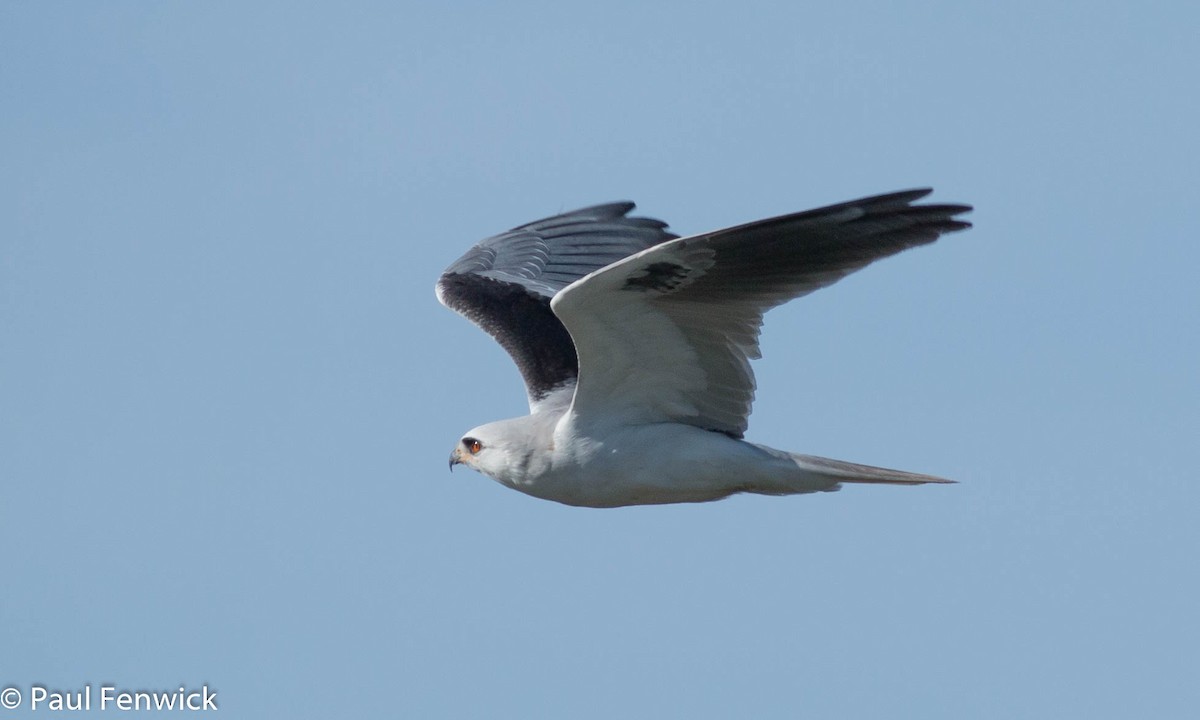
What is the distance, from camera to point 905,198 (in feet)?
23.6

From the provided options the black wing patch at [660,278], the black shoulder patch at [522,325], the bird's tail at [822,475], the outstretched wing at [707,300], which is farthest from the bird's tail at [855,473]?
the black shoulder patch at [522,325]

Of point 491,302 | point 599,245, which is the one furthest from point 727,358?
point 599,245

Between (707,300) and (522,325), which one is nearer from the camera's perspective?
(707,300)

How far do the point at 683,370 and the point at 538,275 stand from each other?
3.61 meters

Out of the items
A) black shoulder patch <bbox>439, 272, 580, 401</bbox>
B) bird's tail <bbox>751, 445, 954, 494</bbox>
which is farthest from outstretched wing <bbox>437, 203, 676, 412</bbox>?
bird's tail <bbox>751, 445, 954, 494</bbox>

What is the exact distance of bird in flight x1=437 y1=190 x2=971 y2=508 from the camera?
7.58m

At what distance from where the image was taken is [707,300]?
8164mm

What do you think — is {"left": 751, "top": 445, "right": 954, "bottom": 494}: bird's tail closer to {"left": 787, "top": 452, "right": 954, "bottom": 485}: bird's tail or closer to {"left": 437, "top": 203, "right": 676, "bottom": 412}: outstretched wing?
{"left": 787, "top": 452, "right": 954, "bottom": 485}: bird's tail

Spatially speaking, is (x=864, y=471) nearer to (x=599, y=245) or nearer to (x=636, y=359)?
(x=636, y=359)

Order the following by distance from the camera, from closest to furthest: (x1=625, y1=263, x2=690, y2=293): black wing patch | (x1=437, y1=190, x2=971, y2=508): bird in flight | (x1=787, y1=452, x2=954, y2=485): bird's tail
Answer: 1. (x1=437, y1=190, x2=971, y2=508): bird in flight
2. (x1=625, y1=263, x2=690, y2=293): black wing patch
3. (x1=787, y1=452, x2=954, y2=485): bird's tail

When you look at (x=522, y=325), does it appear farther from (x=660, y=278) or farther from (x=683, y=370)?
(x=660, y=278)

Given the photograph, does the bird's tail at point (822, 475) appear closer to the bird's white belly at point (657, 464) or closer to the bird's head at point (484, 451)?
the bird's white belly at point (657, 464)

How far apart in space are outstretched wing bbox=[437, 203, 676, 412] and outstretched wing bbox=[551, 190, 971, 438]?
1467 millimetres

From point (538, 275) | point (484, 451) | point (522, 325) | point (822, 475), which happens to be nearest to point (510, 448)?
point (484, 451)
